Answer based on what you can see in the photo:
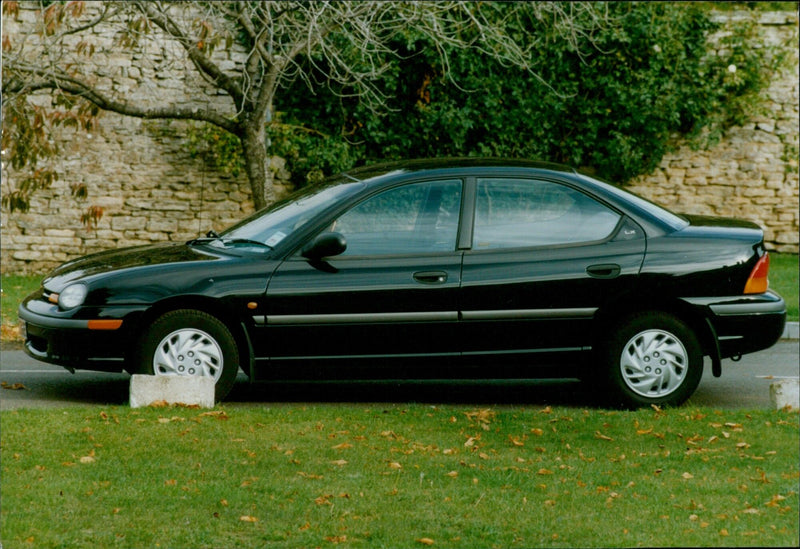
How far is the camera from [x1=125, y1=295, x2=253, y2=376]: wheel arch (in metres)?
7.19

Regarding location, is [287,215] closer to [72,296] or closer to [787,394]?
[72,296]

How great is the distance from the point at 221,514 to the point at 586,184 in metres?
3.78

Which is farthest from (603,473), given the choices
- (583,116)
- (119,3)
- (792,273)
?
(583,116)

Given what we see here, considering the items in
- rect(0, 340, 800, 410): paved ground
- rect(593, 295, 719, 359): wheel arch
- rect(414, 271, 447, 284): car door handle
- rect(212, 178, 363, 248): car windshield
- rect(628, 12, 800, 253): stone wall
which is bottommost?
rect(0, 340, 800, 410): paved ground

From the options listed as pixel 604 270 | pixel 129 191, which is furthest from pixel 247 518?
pixel 129 191

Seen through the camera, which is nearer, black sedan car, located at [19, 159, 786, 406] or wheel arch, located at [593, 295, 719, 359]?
black sedan car, located at [19, 159, 786, 406]

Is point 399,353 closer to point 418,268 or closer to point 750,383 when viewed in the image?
point 418,268

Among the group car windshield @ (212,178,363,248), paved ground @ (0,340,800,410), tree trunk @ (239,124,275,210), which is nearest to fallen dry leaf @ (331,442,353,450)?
paved ground @ (0,340,800,410)

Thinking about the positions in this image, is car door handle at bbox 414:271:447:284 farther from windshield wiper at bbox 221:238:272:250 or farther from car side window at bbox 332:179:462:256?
windshield wiper at bbox 221:238:272:250

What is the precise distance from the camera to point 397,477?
555cm

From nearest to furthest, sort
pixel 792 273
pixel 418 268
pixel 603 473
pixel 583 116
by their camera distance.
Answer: pixel 603 473
pixel 418 268
pixel 792 273
pixel 583 116

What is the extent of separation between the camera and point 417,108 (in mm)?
17766

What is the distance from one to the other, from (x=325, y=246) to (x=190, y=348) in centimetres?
111

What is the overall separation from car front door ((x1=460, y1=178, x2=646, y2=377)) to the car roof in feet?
0.88
